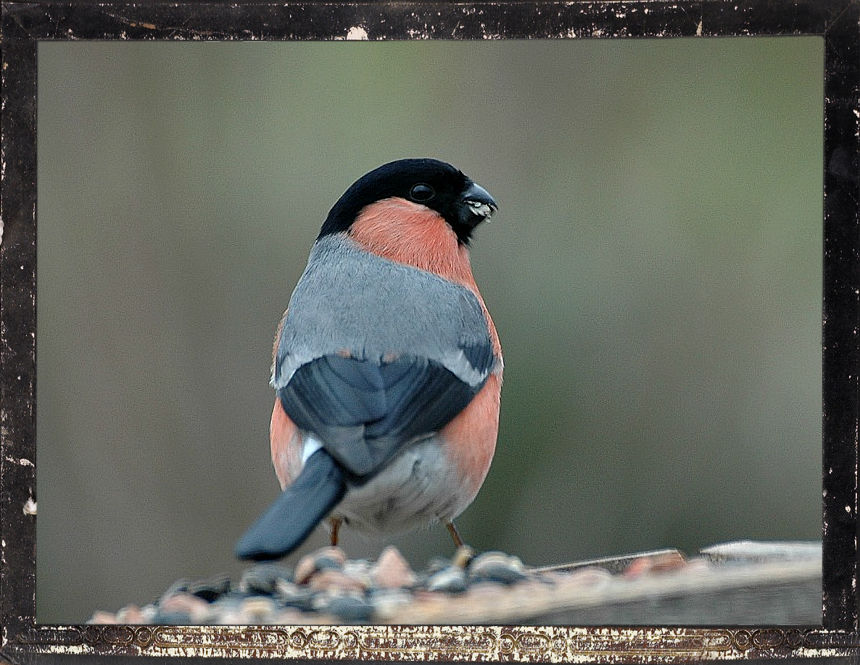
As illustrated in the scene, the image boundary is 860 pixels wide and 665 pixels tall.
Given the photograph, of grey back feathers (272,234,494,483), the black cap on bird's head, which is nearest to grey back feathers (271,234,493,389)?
grey back feathers (272,234,494,483)

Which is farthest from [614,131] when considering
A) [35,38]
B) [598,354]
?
[35,38]

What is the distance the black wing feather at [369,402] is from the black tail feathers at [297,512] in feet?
0.14

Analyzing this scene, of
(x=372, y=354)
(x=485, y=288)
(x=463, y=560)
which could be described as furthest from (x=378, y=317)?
(x=485, y=288)

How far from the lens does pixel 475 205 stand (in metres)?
3.41

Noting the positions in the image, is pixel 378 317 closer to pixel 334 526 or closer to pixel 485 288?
pixel 334 526

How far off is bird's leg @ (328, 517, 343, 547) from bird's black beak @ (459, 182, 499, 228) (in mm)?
887

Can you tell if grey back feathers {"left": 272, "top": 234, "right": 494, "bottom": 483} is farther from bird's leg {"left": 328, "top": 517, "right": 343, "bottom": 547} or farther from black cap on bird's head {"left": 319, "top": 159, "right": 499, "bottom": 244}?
bird's leg {"left": 328, "top": 517, "right": 343, "bottom": 547}

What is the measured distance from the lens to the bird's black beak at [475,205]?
3393 millimetres

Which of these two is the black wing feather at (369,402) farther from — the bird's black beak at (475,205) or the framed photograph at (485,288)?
the bird's black beak at (475,205)

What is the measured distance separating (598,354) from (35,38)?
1.85m

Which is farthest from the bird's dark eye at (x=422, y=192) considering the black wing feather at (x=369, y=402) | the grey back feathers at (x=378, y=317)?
the black wing feather at (x=369, y=402)

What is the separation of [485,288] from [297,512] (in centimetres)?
145

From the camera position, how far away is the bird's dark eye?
11.1 ft

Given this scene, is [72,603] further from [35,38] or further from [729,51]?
[729,51]
